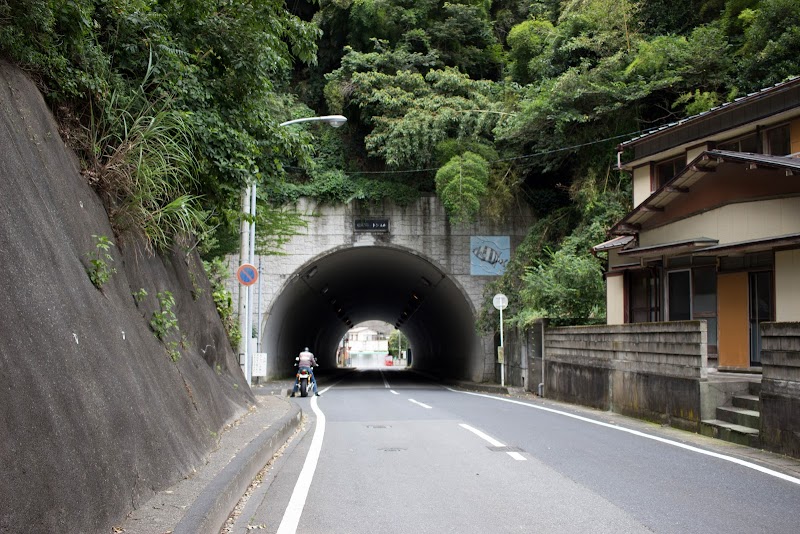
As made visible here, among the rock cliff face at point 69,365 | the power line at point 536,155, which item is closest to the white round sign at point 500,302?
the power line at point 536,155

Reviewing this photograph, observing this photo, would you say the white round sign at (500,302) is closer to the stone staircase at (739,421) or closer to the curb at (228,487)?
the stone staircase at (739,421)

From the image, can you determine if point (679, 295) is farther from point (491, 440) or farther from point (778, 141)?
point (491, 440)

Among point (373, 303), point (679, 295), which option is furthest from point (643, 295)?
point (373, 303)

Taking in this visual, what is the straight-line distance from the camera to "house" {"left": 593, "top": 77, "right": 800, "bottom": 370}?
13.8 m

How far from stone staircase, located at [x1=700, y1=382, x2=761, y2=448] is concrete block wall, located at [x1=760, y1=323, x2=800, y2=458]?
32cm

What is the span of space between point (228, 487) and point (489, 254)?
2241cm

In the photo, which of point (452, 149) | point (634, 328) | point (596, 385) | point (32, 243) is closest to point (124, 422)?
point (32, 243)

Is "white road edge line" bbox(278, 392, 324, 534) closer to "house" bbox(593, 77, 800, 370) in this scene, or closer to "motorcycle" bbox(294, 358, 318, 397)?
"motorcycle" bbox(294, 358, 318, 397)

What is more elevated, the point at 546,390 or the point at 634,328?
the point at 634,328

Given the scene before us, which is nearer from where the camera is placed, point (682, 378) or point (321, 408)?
point (682, 378)

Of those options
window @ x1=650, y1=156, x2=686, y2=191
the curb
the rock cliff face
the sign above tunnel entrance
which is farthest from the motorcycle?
the rock cliff face

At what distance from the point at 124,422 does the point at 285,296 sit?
2332 centimetres

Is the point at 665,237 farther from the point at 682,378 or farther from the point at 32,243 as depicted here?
the point at 32,243

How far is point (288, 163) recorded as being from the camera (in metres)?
27.6
